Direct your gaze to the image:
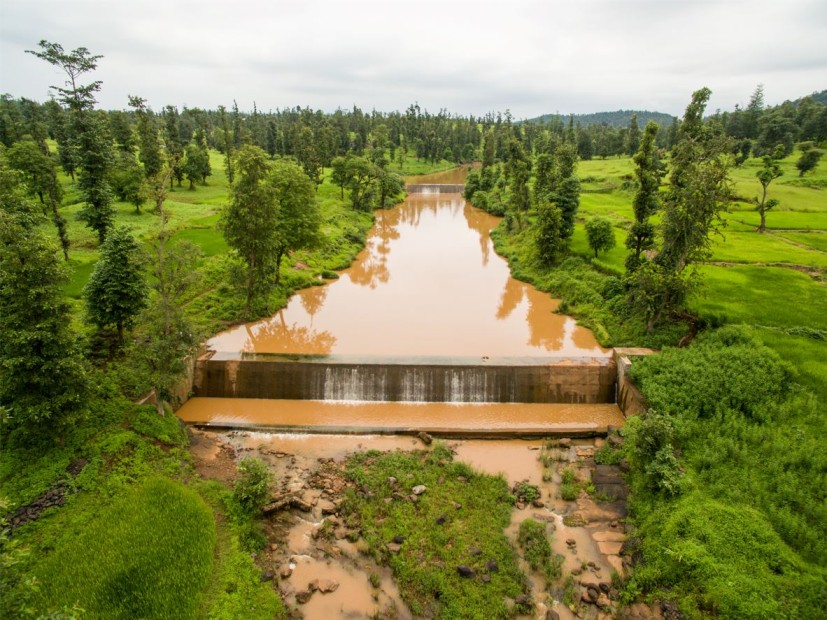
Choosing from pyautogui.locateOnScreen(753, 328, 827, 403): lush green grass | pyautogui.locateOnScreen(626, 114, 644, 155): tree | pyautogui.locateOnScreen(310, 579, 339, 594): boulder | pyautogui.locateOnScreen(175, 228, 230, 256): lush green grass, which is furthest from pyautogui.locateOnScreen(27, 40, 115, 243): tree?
pyautogui.locateOnScreen(626, 114, 644, 155): tree

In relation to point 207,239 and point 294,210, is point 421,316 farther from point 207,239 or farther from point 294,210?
point 207,239

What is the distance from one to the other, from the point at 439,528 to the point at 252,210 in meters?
19.3

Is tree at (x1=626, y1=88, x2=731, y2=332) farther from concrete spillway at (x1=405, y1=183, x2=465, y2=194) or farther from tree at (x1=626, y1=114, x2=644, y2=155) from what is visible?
tree at (x1=626, y1=114, x2=644, y2=155)

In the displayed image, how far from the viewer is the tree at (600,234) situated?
3621 cm

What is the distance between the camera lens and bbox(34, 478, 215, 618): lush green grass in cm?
1164

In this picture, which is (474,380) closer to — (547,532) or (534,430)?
(534,430)

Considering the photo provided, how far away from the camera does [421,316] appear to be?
1227 inches

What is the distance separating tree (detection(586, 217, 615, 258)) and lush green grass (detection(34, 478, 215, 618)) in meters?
32.5

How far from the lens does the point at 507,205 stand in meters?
66.4

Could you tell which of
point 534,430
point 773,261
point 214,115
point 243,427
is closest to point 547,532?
point 534,430

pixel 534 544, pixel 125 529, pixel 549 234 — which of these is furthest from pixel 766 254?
pixel 125 529

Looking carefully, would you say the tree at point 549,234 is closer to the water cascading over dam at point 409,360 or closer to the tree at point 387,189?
the water cascading over dam at point 409,360

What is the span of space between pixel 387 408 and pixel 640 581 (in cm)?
1244

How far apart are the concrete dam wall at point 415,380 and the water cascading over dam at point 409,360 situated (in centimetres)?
5
